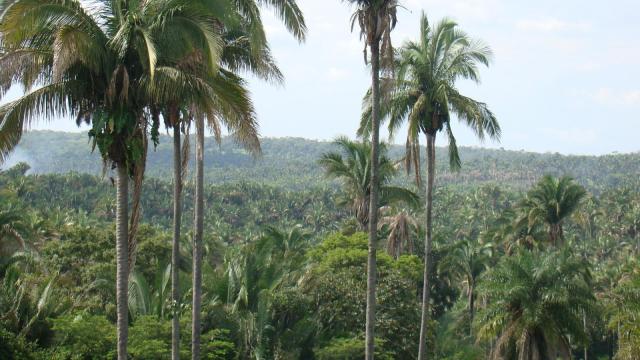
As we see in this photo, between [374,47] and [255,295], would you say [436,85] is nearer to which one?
[374,47]

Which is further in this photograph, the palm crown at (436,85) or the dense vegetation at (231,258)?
the palm crown at (436,85)

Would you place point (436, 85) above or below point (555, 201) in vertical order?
above

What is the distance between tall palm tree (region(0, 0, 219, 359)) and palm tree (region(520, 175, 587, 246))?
34.2 meters

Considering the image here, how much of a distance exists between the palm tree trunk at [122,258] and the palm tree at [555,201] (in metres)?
34.2

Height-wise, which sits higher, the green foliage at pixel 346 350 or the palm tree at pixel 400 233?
the palm tree at pixel 400 233

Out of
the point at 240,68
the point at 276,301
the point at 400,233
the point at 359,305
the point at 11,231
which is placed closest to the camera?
the point at 240,68

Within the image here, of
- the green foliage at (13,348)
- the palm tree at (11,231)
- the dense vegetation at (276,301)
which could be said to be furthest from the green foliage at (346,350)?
the palm tree at (11,231)

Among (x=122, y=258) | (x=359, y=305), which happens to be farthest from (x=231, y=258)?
(x=122, y=258)

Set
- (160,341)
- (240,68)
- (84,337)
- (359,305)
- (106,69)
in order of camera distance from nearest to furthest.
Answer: (106,69), (240,68), (84,337), (160,341), (359,305)

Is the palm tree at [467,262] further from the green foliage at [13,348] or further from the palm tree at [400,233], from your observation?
the green foliage at [13,348]

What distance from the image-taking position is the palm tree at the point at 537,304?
25.7m

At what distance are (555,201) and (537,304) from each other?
19486mm

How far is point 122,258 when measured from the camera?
13.6 metres

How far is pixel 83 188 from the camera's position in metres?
131
